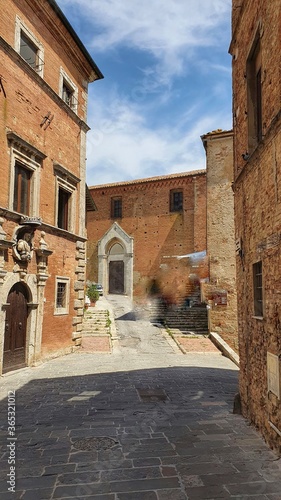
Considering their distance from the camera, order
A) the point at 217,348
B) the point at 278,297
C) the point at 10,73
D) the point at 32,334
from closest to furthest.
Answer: the point at 278,297, the point at 10,73, the point at 32,334, the point at 217,348

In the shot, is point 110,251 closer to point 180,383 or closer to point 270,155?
point 180,383

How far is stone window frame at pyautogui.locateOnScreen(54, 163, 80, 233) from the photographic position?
13.5 meters

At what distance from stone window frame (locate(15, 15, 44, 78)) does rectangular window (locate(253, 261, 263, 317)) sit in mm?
9921

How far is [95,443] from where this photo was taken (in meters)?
5.33

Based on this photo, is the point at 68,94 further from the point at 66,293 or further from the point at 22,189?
the point at 66,293

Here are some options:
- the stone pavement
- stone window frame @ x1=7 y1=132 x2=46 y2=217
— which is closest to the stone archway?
stone window frame @ x1=7 y1=132 x2=46 y2=217

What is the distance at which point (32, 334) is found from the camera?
1183 cm

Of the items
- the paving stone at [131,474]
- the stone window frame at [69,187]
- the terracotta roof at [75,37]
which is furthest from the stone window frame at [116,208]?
the paving stone at [131,474]

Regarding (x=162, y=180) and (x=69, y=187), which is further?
(x=162, y=180)

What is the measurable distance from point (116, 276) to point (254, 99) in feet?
77.2

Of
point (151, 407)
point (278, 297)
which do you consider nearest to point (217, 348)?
point (151, 407)

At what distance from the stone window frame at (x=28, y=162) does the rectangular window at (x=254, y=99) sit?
6996mm

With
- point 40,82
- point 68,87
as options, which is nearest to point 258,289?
point 40,82

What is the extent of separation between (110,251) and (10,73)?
19776 mm
